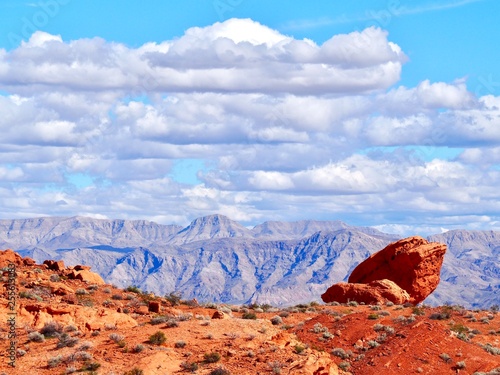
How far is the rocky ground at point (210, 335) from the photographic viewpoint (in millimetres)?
42625

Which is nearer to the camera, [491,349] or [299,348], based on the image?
[299,348]

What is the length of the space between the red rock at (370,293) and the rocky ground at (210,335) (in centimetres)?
703

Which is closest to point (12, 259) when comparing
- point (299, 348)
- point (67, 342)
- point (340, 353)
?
point (67, 342)

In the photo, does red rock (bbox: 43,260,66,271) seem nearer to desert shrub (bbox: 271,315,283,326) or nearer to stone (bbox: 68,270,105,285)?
stone (bbox: 68,270,105,285)

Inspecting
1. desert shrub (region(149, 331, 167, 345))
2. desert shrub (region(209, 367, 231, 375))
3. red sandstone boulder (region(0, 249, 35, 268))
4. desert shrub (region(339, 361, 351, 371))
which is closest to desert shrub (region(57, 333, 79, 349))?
desert shrub (region(149, 331, 167, 345))

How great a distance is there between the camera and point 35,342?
152ft

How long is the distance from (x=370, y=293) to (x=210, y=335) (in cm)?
3723

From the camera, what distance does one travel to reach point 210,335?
46000mm

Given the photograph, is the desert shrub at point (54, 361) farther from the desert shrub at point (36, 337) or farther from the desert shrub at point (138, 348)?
the desert shrub at point (36, 337)

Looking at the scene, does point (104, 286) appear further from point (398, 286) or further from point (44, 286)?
point (398, 286)

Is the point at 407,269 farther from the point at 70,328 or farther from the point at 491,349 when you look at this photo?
the point at 70,328

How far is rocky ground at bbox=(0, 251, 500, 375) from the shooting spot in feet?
140

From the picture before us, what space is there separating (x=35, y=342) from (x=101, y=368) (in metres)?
6.60

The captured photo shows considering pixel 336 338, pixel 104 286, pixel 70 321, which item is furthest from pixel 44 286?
pixel 336 338
